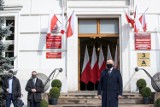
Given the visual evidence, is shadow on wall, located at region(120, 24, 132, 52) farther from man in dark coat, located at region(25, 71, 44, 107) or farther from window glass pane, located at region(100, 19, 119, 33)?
man in dark coat, located at region(25, 71, 44, 107)

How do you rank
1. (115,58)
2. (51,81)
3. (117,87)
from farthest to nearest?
(115,58) → (51,81) → (117,87)

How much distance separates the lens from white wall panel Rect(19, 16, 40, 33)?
51.9ft

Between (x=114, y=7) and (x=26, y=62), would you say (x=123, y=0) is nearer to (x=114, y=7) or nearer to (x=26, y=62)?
(x=114, y=7)

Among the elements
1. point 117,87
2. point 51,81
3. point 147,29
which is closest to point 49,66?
point 51,81

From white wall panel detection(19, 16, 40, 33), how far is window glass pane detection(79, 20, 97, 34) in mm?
1863

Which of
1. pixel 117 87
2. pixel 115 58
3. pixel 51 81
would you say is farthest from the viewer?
pixel 115 58

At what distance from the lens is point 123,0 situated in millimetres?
15812

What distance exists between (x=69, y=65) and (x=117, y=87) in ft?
17.0

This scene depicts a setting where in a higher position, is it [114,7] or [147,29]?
[114,7]

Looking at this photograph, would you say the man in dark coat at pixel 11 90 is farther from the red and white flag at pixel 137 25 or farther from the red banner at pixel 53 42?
the red and white flag at pixel 137 25

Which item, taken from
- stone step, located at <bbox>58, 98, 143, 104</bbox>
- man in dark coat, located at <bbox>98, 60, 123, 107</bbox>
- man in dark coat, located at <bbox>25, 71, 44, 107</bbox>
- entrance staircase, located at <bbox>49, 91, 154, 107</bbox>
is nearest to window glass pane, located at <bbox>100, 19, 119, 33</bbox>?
entrance staircase, located at <bbox>49, 91, 154, 107</bbox>

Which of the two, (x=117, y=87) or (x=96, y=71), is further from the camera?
(x=96, y=71)

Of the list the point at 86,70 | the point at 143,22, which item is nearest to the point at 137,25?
the point at 143,22

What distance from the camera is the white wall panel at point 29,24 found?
51.9ft
